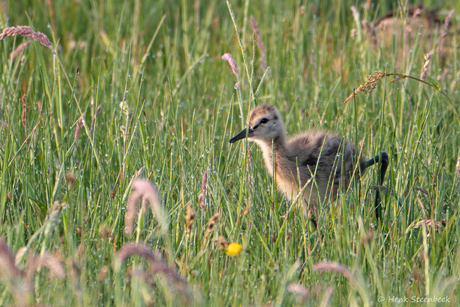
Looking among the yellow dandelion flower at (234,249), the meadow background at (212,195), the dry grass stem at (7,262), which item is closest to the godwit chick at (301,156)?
the meadow background at (212,195)

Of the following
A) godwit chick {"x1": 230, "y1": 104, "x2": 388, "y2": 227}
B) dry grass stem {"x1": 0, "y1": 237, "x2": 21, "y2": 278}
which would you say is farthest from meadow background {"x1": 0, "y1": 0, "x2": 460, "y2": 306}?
godwit chick {"x1": 230, "y1": 104, "x2": 388, "y2": 227}

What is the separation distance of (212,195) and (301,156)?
82 centimetres

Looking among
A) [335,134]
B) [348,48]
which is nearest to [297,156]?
[335,134]

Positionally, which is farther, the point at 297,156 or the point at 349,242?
the point at 297,156

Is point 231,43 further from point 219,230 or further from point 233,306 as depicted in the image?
point 233,306

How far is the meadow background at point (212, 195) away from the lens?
6.16ft

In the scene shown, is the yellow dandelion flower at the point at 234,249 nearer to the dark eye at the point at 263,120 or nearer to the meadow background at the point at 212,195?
the meadow background at the point at 212,195

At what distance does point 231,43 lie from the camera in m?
5.45

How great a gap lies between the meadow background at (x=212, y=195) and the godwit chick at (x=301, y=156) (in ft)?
0.34

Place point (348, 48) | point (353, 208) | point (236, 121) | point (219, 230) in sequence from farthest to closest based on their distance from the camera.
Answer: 1. point (348, 48)
2. point (236, 121)
3. point (353, 208)
4. point (219, 230)

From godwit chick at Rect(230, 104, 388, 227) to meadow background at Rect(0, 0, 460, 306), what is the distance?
105 millimetres

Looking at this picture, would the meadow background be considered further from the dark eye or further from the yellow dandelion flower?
the dark eye

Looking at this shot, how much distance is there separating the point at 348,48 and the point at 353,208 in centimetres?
259

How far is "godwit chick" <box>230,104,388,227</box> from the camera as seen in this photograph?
306 centimetres
